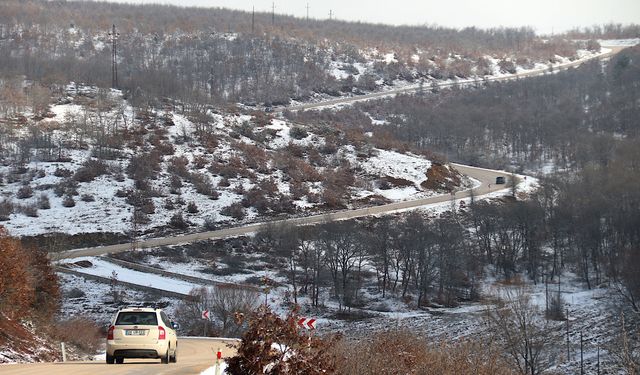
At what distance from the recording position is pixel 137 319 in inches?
709

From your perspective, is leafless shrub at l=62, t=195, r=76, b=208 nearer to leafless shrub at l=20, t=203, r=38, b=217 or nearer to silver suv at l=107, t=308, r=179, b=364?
leafless shrub at l=20, t=203, r=38, b=217

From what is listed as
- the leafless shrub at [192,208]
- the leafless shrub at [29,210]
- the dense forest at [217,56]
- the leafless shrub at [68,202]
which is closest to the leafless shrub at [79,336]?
the leafless shrub at [29,210]

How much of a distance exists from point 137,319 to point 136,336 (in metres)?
0.38

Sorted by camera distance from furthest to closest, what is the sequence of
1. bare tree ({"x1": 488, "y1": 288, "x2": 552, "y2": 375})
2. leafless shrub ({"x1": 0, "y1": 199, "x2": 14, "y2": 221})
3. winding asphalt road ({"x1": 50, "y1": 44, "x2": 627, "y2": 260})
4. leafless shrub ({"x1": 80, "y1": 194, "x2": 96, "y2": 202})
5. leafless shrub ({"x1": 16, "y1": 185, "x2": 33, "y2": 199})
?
leafless shrub ({"x1": 80, "y1": 194, "x2": 96, "y2": 202}), leafless shrub ({"x1": 16, "y1": 185, "x2": 33, "y2": 199}), leafless shrub ({"x1": 0, "y1": 199, "x2": 14, "y2": 221}), winding asphalt road ({"x1": 50, "y1": 44, "x2": 627, "y2": 260}), bare tree ({"x1": 488, "y1": 288, "x2": 552, "y2": 375})

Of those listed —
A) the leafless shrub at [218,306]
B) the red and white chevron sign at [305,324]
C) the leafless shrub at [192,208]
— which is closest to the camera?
the red and white chevron sign at [305,324]

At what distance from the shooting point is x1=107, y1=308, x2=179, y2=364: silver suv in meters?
17.9

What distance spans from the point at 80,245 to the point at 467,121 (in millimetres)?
76477

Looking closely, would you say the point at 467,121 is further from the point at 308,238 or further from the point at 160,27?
the point at 160,27

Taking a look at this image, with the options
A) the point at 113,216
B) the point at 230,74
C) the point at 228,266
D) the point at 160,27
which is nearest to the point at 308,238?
the point at 228,266

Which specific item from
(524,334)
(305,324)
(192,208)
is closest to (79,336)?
(305,324)

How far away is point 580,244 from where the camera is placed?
6078 cm

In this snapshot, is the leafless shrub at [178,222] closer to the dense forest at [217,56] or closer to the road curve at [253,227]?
the road curve at [253,227]

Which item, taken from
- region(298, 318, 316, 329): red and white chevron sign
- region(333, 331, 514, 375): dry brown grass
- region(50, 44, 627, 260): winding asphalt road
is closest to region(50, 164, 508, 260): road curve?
region(50, 44, 627, 260): winding asphalt road

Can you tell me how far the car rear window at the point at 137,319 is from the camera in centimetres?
1798
